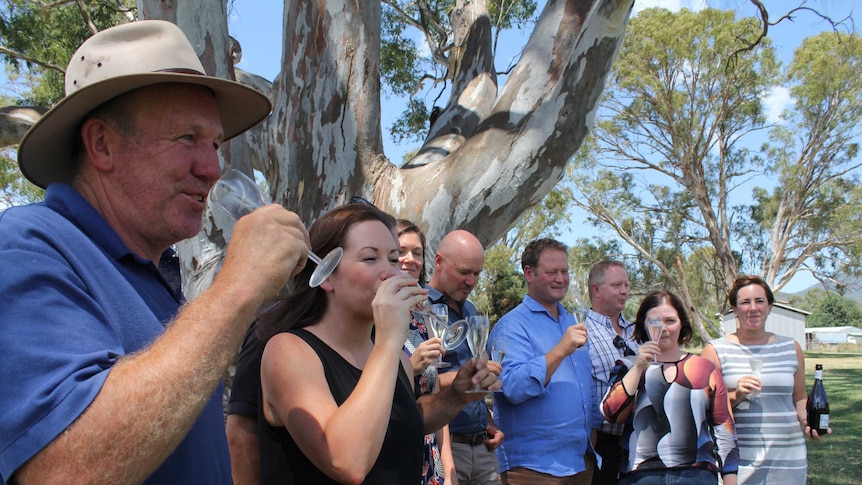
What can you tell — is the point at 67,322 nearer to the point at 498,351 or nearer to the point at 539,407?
the point at 498,351

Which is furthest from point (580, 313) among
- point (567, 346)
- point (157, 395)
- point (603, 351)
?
point (157, 395)

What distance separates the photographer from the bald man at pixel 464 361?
3.91 m

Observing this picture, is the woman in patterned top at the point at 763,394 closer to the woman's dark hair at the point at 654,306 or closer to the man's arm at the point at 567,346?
the woman's dark hair at the point at 654,306

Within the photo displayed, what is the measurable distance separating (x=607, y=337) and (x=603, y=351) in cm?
15

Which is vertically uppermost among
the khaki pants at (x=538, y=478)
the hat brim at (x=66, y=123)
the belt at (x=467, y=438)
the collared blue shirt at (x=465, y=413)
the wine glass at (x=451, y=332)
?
the hat brim at (x=66, y=123)

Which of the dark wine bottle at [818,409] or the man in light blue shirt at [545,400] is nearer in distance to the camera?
the man in light blue shirt at [545,400]

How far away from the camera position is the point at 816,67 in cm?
2250

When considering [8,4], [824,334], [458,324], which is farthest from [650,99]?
[824,334]

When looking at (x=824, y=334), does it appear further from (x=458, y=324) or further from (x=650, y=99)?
(x=458, y=324)

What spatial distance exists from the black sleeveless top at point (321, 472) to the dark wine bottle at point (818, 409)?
161 inches

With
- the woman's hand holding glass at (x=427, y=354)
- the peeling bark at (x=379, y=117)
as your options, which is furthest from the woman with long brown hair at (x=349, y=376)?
the peeling bark at (x=379, y=117)

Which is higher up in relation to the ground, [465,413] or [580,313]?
[580,313]

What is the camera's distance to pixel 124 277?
1.40 metres

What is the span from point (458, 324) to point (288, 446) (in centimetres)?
98
